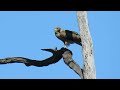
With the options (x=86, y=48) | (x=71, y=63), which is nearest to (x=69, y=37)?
(x=71, y=63)

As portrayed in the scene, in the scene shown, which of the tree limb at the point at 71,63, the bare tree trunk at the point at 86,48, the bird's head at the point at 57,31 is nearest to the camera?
the bare tree trunk at the point at 86,48

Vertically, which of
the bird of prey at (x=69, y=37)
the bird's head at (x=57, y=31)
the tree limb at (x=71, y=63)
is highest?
the bird's head at (x=57, y=31)

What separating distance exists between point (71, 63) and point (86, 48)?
0.55 meters

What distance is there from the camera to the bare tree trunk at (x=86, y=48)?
4406 millimetres

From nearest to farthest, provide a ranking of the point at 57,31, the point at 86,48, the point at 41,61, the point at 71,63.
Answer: the point at 86,48 < the point at 71,63 < the point at 41,61 < the point at 57,31

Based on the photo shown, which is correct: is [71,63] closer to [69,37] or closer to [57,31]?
[69,37]

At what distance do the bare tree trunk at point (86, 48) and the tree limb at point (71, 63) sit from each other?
0.20m

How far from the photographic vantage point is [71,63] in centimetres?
491

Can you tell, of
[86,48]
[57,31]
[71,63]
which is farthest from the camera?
[57,31]

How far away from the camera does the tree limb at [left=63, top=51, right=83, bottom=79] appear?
4.68m

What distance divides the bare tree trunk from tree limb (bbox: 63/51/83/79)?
0.20m

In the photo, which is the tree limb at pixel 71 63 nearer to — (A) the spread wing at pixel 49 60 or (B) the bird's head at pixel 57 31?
(A) the spread wing at pixel 49 60

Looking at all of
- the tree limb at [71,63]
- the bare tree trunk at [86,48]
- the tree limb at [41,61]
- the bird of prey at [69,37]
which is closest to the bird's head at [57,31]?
the bird of prey at [69,37]
